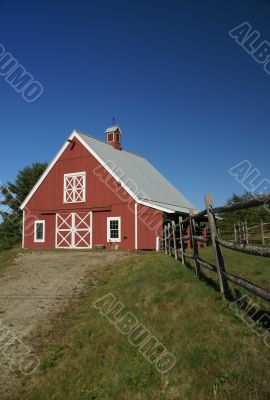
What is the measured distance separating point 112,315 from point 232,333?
10.4ft

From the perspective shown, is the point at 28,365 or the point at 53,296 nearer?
the point at 28,365

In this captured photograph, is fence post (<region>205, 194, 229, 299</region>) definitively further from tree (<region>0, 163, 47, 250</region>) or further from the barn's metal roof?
tree (<region>0, 163, 47, 250</region>)

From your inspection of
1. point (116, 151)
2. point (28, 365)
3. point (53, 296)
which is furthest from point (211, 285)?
point (116, 151)

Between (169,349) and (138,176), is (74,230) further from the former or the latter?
(169,349)

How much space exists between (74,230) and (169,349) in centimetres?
2148

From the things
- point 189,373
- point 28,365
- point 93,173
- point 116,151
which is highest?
point 116,151

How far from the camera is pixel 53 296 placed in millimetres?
9844

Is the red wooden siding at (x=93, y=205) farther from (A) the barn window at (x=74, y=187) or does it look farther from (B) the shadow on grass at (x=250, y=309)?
(B) the shadow on grass at (x=250, y=309)

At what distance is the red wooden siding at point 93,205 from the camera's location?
75.9 feet

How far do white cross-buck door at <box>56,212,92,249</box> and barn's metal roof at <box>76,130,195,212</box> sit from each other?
12.0ft

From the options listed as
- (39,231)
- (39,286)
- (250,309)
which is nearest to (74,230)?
(39,231)

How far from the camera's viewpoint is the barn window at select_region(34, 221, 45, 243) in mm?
27133

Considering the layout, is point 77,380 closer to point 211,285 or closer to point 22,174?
point 211,285

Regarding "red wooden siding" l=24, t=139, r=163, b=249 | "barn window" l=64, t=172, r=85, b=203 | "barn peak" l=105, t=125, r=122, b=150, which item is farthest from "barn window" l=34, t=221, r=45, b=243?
"barn peak" l=105, t=125, r=122, b=150
